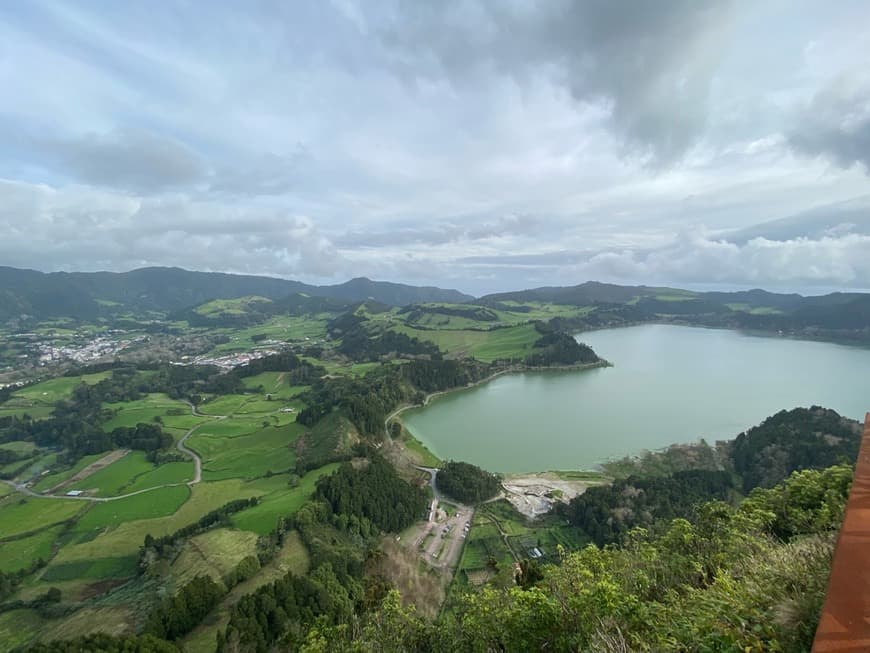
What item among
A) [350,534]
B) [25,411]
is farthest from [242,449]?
[25,411]

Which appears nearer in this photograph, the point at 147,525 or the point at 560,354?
the point at 147,525

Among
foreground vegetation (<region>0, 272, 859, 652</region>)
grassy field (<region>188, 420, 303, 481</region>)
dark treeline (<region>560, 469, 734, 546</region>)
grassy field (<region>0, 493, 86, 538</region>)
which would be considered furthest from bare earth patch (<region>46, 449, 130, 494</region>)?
dark treeline (<region>560, 469, 734, 546</region>)

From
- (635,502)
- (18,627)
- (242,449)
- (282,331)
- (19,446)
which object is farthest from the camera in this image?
(282,331)

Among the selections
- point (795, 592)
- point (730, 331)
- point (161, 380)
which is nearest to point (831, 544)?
point (795, 592)

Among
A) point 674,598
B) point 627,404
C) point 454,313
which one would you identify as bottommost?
Result: point 627,404

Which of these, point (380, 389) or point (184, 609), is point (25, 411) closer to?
point (380, 389)

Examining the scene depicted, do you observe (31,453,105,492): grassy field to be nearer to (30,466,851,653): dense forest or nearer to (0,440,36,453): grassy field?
(0,440,36,453): grassy field
